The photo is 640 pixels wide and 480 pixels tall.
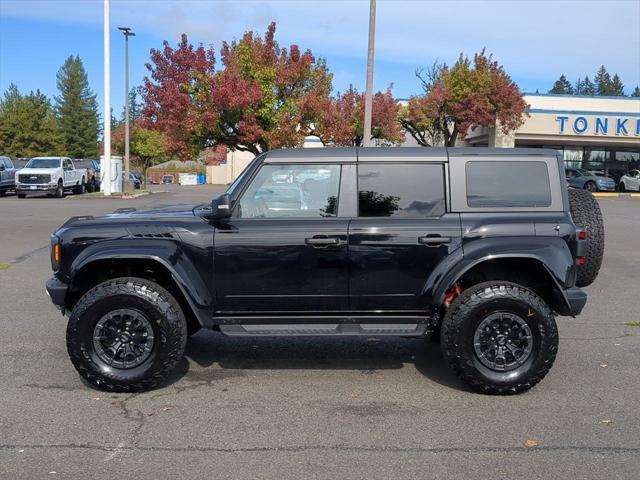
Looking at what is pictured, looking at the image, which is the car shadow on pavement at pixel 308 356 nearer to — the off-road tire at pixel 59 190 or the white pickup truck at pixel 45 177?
the white pickup truck at pixel 45 177

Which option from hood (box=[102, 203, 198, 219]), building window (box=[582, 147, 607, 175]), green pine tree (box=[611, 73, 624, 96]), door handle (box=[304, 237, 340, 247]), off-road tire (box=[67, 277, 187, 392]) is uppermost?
green pine tree (box=[611, 73, 624, 96])

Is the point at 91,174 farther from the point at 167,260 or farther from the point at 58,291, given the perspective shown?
the point at 167,260

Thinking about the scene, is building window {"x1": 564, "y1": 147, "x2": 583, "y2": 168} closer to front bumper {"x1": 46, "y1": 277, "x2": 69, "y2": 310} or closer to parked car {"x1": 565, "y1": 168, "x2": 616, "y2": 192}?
parked car {"x1": 565, "y1": 168, "x2": 616, "y2": 192}

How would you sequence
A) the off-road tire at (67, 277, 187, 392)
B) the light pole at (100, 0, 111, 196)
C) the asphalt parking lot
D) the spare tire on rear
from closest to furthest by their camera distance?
1. the asphalt parking lot
2. the off-road tire at (67, 277, 187, 392)
3. the spare tire on rear
4. the light pole at (100, 0, 111, 196)

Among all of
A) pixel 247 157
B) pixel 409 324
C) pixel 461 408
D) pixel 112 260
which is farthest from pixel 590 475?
pixel 247 157

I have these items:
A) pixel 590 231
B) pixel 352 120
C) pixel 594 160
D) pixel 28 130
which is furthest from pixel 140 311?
pixel 28 130

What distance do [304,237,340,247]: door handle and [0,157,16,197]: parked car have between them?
30741 mm

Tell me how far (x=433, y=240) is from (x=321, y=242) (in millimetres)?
891

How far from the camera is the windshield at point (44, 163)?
30.9 m

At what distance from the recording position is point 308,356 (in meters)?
6.18

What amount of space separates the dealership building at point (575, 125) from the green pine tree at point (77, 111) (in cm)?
5794

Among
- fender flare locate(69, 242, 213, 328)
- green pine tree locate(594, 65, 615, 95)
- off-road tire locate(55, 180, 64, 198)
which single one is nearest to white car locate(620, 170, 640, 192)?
off-road tire locate(55, 180, 64, 198)

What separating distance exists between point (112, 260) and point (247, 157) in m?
52.6

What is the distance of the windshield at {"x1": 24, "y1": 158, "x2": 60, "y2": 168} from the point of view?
30906mm
